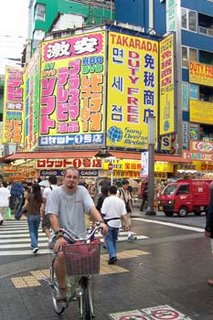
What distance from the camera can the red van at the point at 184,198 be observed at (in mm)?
22766

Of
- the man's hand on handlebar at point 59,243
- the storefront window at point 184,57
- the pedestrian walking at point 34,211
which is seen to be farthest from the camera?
the storefront window at point 184,57

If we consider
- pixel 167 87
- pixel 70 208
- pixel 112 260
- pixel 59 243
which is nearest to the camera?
pixel 59 243

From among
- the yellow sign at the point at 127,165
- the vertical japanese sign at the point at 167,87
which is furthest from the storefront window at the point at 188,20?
the yellow sign at the point at 127,165

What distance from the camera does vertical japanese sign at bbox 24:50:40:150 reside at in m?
34.8

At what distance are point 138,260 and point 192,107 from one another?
89.3ft

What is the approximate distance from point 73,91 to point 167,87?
6.65 metres

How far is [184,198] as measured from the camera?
908 inches

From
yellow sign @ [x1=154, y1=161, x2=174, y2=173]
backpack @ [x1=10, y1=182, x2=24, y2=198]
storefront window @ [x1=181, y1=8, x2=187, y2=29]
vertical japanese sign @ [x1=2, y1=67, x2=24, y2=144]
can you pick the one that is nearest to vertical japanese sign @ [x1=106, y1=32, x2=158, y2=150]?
yellow sign @ [x1=154, y1=161, x2=174, y2=173]

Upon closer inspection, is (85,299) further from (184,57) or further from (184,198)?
(184,57)

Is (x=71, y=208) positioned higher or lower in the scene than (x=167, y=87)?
lower

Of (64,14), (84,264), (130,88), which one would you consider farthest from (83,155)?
(84,264)

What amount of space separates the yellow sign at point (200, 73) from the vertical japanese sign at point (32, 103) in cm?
1190

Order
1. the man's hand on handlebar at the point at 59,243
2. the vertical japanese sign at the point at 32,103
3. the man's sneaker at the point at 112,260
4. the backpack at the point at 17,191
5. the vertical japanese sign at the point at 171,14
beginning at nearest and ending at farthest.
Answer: the man's hand on handlebar at the point at 59,243, the man's sneaker at the point at 112,260, the backpack at the point at 17,191, the vertical japanese sign at the point at 32,103, the vertical japanese sign at the point at 171,14

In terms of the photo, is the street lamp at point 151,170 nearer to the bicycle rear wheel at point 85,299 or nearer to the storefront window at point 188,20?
the storefront window at point 188,20
